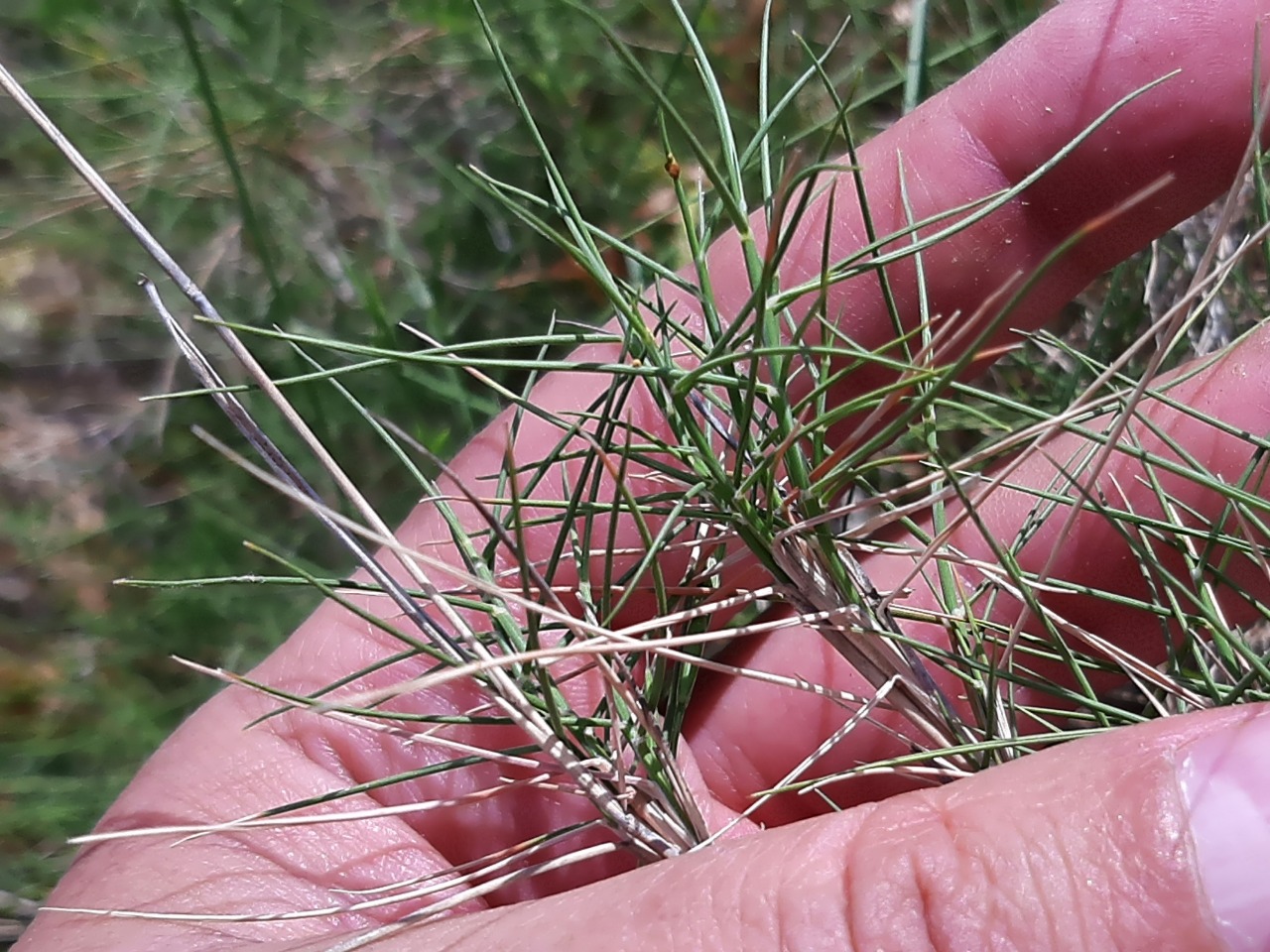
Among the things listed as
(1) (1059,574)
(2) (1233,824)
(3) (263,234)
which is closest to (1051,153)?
(1) (1059,574)

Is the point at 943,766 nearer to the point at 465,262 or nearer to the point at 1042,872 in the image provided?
the point at 1042,872

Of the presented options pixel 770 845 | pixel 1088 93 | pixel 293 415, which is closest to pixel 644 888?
pixel 770 845

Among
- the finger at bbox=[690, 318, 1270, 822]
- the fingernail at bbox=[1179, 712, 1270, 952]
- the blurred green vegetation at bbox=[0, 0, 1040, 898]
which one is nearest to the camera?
the fingernail at bbox=[1179, 712, 1270, 952]

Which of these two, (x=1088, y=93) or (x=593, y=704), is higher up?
(x=1088, y=93)

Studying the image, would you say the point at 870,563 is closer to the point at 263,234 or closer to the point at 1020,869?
the point at 1020,869

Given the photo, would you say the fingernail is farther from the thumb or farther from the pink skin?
the pink skin

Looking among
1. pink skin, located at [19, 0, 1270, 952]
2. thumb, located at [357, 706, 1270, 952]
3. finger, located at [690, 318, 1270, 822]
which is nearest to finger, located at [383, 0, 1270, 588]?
pink skin, located at [19, 0, 1270, 952]

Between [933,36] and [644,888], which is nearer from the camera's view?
[644,888]
